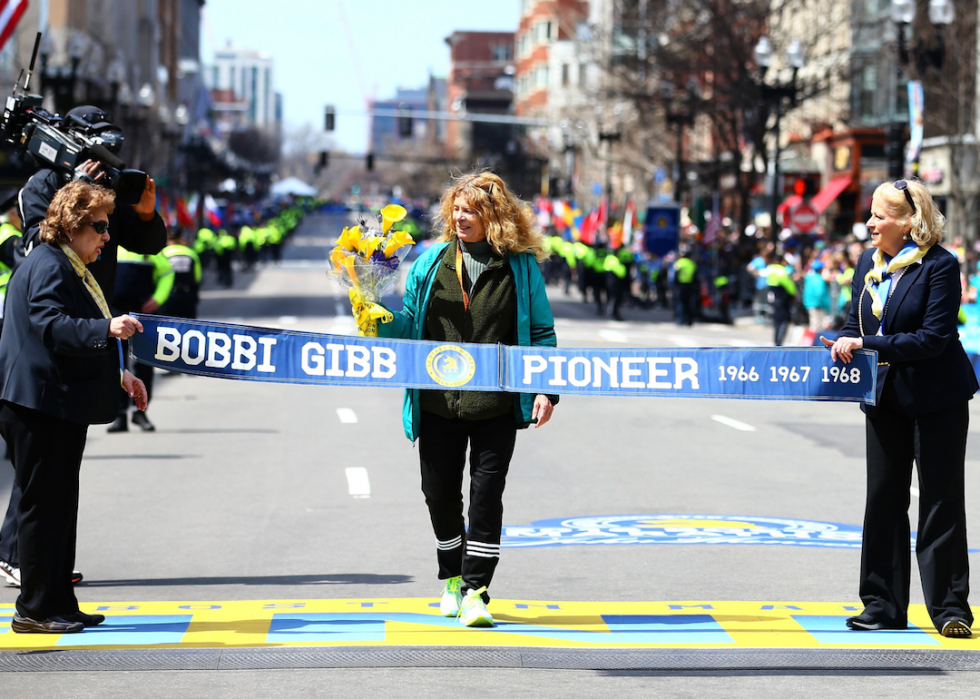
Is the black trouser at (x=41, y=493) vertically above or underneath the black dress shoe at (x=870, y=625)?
above

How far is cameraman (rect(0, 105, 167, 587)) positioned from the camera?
22.5ft

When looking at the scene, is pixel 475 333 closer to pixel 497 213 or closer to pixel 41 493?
pixel 497 213

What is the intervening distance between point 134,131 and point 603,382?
4506 cm

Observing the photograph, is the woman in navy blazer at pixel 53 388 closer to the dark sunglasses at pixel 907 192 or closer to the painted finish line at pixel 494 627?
the painted finish line at pixel 494 627

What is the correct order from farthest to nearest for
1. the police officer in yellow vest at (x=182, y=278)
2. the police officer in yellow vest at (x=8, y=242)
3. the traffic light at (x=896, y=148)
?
the traffic light at (x=896, y=148) < the police officer in yellow vest at (x=182, y=278) < the police officer in yellow vest at (x=8, y=242)

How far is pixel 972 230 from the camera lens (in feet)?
120

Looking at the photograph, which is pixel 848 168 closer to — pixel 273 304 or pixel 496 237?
pixel 273 304

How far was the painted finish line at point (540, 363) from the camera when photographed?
→ 646 centimetres

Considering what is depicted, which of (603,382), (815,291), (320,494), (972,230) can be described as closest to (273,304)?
(972,230)

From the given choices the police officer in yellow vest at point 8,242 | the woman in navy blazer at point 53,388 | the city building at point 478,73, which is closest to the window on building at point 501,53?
the city building at point 478,73

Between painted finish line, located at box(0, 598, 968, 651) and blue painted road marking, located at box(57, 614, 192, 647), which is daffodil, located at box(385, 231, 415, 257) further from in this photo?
blue painted road marking, located at box(57, 614, 192, 647)

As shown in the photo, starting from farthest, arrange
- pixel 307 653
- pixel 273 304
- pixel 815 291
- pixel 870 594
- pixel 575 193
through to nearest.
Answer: pixel 575 193 → pixel 273 304 → pixel 815 291 → pixel 870 594 → pixel 307 653

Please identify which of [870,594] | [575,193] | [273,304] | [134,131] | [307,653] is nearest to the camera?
[307,653]

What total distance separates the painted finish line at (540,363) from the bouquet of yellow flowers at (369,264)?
264 mm
